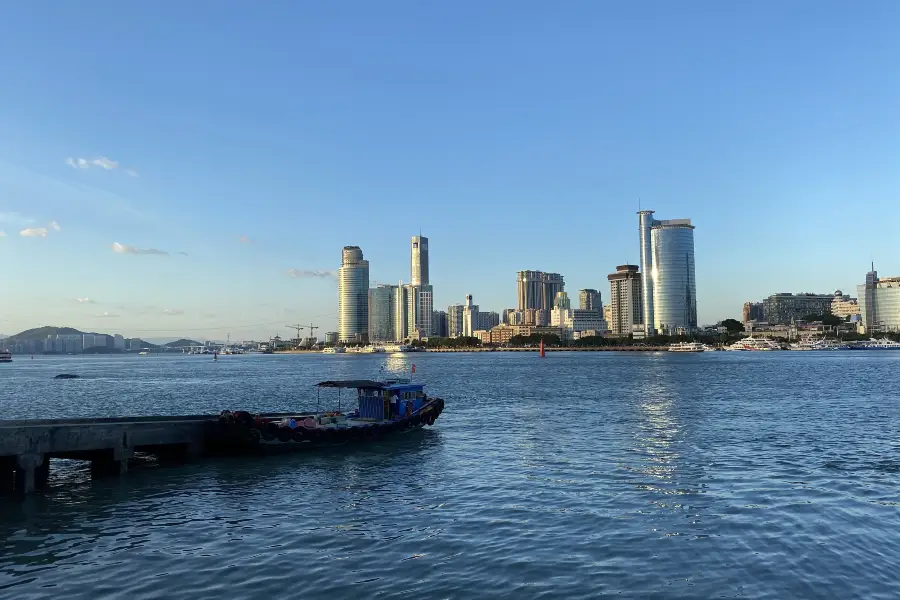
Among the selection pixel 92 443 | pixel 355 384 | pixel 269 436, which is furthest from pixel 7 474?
pixel 355 384

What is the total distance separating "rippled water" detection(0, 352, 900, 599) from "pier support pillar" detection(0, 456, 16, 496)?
1646mm

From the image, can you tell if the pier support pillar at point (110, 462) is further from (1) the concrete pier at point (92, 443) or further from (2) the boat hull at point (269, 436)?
(2) the boat hull at point (269, 436)

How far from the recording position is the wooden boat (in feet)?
124

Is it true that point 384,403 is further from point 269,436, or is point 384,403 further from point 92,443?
point 92,443

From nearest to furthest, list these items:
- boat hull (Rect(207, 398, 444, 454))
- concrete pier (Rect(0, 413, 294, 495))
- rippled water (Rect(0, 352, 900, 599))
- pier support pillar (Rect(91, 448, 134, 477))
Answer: rippled water (Rect(0, 352, 900, 599)) < concrete pier (Rect(0, 413, 294, 495)) < pier support pillar (Rect(91, 448, 134, 477)) < boat hull (Rect(207, 398, 444, 454))

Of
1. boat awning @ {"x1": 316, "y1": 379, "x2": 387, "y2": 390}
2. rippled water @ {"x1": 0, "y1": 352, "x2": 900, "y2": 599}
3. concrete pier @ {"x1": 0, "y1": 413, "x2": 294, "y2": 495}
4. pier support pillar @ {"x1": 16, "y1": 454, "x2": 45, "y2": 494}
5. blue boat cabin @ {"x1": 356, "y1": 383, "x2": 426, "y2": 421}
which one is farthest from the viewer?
blue boat cabin @ {"x1": 356, "y1": 383, "x2": 426, "y2": 421}

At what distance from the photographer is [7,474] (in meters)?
29.0

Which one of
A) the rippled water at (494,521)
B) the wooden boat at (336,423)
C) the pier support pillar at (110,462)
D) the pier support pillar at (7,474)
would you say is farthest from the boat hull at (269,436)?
the pier support pillar at (7,474)

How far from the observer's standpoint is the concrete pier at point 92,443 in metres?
28.7

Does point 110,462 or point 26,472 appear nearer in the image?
point 26,472

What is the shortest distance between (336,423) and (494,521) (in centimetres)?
2181

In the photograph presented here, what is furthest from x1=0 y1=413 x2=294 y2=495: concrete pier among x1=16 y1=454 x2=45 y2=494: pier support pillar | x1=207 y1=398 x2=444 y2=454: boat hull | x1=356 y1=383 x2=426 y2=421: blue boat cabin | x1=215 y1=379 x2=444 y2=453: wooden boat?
x1=356 y1=383 x2=426 y2=421: blue boat cabin

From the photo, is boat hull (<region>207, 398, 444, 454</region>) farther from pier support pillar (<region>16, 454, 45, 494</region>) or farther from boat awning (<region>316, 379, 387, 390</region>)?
pier support pillar (<region>16, 454, 45, 494</region>)

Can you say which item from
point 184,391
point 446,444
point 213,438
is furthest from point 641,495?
point 184,391
